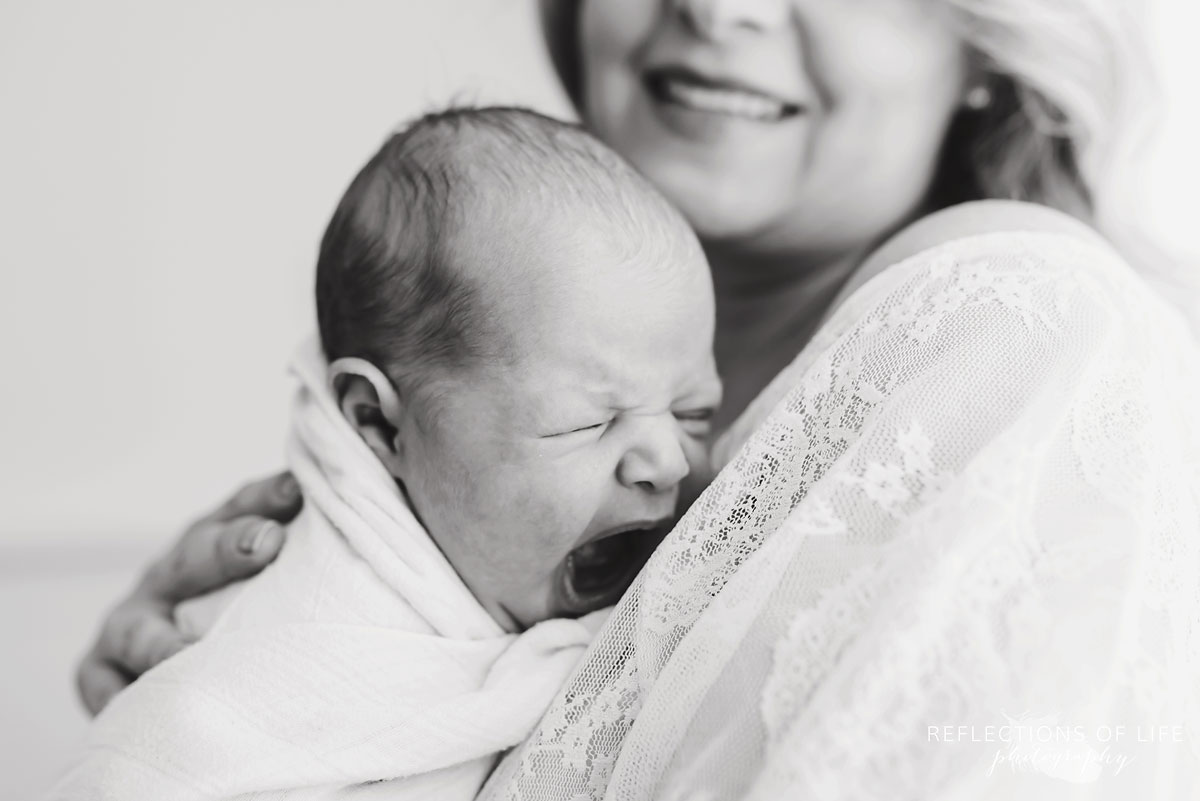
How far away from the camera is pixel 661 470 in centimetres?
84

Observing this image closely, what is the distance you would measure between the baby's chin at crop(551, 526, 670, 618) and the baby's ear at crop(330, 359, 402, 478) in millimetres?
158

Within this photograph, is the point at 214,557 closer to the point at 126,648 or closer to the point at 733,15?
the point at 126,648

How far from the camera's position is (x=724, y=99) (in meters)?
1.14

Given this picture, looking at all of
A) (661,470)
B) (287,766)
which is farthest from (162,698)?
(661,470)

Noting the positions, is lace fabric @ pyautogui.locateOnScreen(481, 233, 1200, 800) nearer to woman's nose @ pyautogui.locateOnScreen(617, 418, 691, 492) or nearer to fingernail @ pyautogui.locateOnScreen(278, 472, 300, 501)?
woman's nose @ pyautogui.locateOnScreen(617, 418, 691, 492)

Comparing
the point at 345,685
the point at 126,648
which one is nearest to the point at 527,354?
the point at 345,685

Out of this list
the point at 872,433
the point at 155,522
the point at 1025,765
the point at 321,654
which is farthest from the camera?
the point at 155,522

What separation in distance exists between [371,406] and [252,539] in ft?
0.57

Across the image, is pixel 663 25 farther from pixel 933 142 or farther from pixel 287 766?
pixel 287 766

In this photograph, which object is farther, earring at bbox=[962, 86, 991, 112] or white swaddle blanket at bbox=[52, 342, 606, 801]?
earring at bbox=[962, 86, 991, 112]

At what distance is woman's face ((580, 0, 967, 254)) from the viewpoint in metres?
1.08

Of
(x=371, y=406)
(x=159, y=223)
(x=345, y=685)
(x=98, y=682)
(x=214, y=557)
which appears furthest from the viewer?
(x=159, y=223)

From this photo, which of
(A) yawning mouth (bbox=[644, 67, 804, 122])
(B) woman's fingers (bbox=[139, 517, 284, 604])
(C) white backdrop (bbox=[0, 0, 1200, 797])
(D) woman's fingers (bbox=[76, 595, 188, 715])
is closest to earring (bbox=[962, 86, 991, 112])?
(A) yawning mouth (bbox=[644, 67, 804, 122])

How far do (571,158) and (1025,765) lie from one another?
55 centimetres
